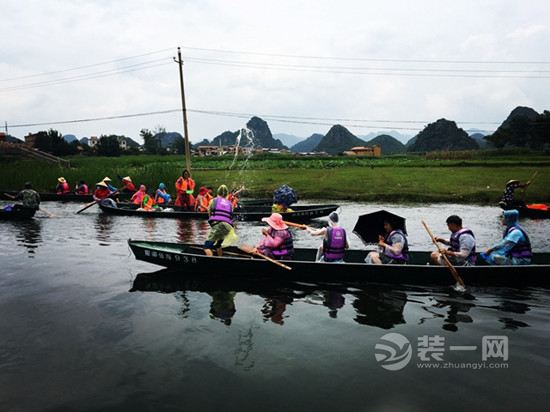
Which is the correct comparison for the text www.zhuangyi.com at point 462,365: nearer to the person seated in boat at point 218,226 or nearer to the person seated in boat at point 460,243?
the person seated in boat at point 460,243

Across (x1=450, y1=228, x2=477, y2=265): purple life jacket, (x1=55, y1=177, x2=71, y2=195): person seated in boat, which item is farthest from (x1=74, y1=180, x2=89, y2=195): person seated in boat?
(x1=450, y1=228, x2=477, y2=265): purple life jacket

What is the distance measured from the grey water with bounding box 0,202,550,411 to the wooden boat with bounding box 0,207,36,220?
36.5 feet

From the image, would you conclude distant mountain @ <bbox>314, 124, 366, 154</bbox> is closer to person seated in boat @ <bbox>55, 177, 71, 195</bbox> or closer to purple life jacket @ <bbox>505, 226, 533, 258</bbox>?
person seated in boat @ <bbox>55, 177, 71, 195</bbox>

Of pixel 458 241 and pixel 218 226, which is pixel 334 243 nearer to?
pixel 458 241

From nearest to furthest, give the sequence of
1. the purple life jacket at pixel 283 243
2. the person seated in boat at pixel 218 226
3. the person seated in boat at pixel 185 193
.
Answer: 1. the purple life jacket at pixel 283 243
2. the person seated in boat at pixel 218 226
3. the person seated in boat at pixel 185 193

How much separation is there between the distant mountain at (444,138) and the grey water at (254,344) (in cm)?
13200

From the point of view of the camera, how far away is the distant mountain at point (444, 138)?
132575 mm

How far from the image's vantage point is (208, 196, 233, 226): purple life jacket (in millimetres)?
12766

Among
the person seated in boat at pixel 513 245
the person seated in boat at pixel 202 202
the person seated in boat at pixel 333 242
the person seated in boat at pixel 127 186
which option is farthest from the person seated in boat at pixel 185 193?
the person seated in boat at pixel 513 245

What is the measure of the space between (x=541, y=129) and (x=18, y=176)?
270 ft

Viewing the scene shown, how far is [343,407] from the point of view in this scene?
6266mm

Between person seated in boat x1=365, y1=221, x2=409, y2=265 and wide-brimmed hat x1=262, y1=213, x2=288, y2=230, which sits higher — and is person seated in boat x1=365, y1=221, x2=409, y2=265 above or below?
below
